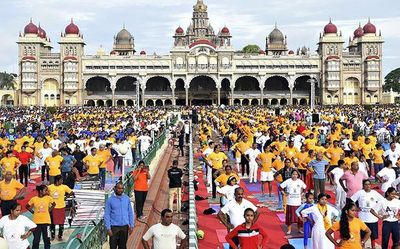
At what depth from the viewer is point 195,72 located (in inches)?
3398

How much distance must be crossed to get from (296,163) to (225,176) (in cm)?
313

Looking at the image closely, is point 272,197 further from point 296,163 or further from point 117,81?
point 117,81

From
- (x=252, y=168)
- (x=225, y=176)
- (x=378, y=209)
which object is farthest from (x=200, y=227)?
(x=252, y=168)

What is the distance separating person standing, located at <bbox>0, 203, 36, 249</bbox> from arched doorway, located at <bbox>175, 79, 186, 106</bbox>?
8086cm

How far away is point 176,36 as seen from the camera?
4178 inches

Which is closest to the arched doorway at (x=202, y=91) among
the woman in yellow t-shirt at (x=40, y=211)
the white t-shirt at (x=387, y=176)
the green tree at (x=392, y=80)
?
the green tree at (x=392, y=80)

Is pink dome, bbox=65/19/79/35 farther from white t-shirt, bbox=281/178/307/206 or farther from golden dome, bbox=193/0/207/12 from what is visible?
white t-shirt, bbox=281/178/307/206

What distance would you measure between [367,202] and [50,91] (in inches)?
3268

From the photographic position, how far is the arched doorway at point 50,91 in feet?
285

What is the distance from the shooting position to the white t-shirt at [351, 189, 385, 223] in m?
8.51

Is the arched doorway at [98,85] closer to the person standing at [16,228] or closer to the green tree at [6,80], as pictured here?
the green tree at [6,80]

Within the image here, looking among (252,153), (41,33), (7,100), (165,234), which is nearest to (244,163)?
(252,153)

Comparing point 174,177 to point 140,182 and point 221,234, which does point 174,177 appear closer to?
point 140,182

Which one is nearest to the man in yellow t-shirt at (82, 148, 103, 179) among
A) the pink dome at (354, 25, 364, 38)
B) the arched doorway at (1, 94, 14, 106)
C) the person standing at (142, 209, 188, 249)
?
the person standing at (142, 209, 188, 249)
